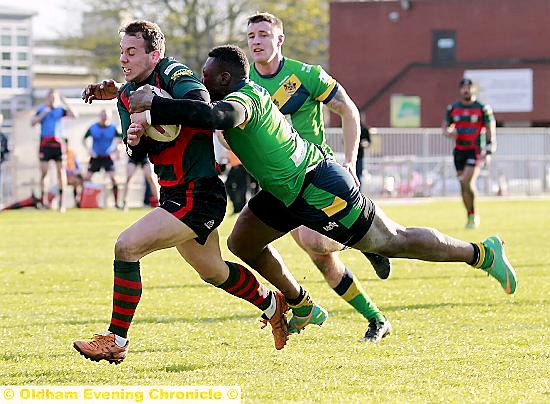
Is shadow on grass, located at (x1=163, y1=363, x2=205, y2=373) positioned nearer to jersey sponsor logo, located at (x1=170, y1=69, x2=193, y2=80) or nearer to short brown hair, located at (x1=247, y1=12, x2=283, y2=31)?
jersey sponsor logo, located at (x1=170, y1=69, x2=193, y2=80)

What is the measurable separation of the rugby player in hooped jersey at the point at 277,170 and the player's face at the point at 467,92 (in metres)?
10.5

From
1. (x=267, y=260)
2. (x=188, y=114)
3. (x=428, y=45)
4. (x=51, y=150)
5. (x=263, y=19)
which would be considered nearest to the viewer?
(x=188, y=114)

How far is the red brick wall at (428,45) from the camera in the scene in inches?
1866

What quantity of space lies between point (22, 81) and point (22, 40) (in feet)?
6.42

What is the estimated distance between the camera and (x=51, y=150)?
21844mm

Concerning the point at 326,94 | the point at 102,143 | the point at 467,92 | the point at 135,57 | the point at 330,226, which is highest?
the point at 467,92

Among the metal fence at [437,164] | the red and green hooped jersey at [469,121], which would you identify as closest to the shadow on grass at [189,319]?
the red and green hooped jersey at [469,121]

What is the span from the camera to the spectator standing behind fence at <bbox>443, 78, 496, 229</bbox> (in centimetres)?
1719

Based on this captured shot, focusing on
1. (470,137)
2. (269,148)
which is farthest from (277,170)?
(470,137)

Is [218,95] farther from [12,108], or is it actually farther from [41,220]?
[12,108]

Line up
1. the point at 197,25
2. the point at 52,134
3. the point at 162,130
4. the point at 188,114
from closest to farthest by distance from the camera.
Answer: the point at 188,114
the point at 162,130
the point at 52,134
the point at 197,25

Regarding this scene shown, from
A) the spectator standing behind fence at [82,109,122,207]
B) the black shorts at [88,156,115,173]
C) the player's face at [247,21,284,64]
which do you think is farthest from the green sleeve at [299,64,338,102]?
the black shorts at [88,156,115,173]

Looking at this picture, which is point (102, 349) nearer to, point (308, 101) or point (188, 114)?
point (188, 114)

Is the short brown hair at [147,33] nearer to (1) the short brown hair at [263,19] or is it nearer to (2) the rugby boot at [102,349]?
(1) the short brown hair at [263,19]
